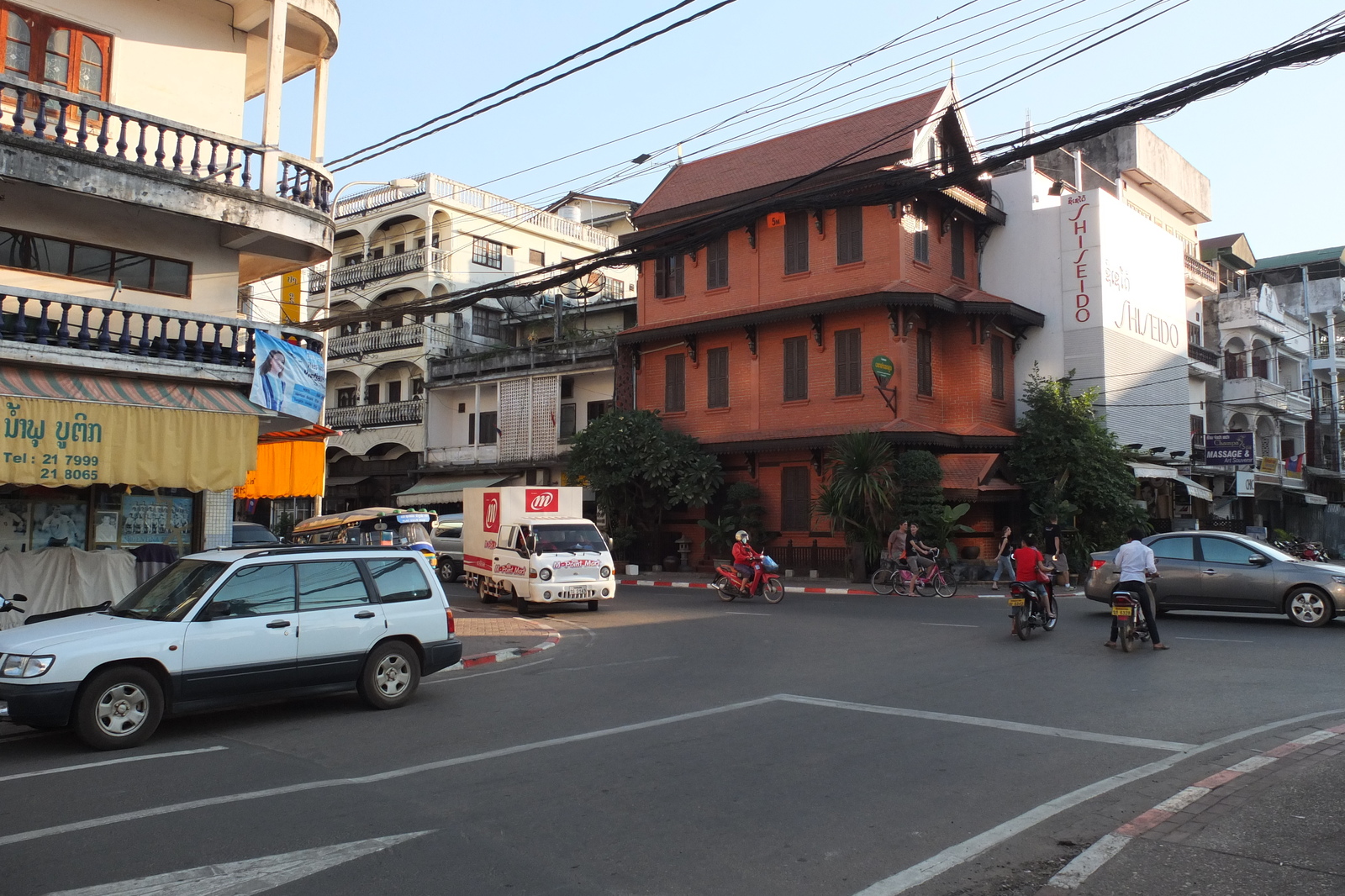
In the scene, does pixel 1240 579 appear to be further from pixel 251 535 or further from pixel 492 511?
pixel 251 535

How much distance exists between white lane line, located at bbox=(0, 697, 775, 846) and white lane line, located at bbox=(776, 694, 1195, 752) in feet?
2.94

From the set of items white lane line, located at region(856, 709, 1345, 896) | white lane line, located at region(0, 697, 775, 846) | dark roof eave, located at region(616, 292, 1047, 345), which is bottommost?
white lane line, located at region(0, 697, 775, 846)

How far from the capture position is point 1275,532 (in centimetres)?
3894

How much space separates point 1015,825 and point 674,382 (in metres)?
27.5

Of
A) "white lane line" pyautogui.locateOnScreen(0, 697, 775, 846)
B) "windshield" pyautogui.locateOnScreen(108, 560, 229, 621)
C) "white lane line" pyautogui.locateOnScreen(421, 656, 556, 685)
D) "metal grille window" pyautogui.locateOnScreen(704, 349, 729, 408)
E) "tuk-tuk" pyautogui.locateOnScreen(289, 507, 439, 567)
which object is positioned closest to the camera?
"white lane line" pyautogui.locateOnScreen(0, 697, 775, 846)

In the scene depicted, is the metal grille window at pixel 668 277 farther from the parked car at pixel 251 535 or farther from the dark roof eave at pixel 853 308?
the parked car at pixel 251 535

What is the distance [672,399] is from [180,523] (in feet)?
62.7

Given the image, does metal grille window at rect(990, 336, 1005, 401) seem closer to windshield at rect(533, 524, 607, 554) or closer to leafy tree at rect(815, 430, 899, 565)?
leafy tree at rect(815, 430, 899, 565)

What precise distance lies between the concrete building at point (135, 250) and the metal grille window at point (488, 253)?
2702 centimetres

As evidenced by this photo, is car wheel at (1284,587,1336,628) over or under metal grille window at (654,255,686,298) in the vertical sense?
under

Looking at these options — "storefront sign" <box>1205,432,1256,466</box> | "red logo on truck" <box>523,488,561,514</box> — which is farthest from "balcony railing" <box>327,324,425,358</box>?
"storefront sign" <box>1205,432,1256,466</box>

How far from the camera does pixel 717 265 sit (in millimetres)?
31812

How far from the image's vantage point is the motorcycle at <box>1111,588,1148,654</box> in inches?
500

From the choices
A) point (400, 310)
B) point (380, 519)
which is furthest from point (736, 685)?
point (380, 519)
